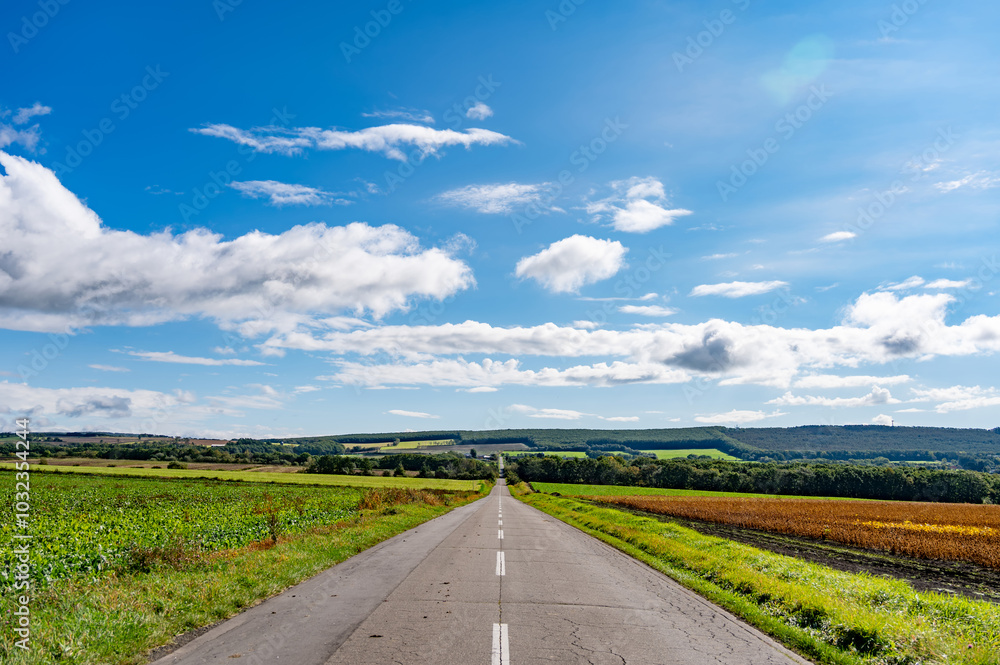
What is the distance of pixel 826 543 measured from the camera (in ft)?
98.4

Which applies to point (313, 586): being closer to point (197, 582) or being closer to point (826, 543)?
point (197, 582)

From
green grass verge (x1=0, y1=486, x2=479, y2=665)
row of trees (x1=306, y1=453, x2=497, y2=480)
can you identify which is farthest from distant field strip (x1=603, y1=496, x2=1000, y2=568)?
row of trees (x1=306, y1=453, x2=497, y2=480)

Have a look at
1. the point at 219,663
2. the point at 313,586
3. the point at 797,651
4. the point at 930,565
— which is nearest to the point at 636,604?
the point at 797,651

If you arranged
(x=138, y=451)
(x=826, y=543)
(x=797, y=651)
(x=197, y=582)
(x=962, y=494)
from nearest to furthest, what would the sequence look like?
(x=797, y=651) → (x=197, y=582) → (x=826, y=543) → (x=962, y=494) → (x=138, y=451)

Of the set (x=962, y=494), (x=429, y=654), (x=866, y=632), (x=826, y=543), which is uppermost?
(x=429, y=654)

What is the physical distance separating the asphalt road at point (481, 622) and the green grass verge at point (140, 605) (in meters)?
0.51

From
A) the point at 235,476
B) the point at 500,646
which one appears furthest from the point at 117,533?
the point at 235,476

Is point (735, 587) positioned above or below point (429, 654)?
below

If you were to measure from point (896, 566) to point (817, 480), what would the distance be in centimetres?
8621

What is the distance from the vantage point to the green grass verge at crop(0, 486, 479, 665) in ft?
22.0

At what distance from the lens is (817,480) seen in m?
96.1

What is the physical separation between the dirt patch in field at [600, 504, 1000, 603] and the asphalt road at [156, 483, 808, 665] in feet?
38.6

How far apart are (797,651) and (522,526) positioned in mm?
20580

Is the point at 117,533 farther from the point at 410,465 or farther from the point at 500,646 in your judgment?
the point at 410,465
